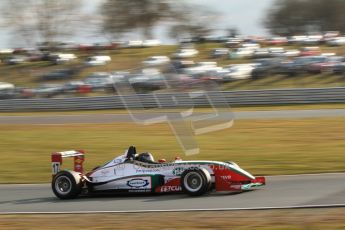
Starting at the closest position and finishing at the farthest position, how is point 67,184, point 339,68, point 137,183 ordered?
point 137,183 < point 67,184 < point 339,68

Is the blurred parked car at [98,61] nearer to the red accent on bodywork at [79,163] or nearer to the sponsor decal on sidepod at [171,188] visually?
the red accent on bodywork at [79,163]

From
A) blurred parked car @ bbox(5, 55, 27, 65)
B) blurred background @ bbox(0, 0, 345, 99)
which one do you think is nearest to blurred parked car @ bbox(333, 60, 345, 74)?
blurred background @ bbox(0, 0, 345, 99)

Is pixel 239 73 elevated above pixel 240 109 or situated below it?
above

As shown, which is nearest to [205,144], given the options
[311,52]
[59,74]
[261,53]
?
[311,52]

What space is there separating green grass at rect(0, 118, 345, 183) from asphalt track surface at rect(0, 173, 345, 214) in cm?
179

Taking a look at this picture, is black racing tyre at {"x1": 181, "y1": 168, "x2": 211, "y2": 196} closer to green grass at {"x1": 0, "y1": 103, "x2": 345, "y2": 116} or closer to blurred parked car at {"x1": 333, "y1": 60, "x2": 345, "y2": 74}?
green grass at {"x1": 0, "y1": 103, "x2": 345, "y2": 116}

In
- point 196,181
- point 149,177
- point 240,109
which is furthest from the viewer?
→ point 240,109

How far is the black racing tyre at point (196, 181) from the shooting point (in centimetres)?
1012

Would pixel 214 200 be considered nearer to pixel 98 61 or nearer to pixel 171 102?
pixel 171 102

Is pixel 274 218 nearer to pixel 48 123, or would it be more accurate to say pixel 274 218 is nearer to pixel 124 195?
pixel 124 195

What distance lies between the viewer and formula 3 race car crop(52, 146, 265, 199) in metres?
10.2

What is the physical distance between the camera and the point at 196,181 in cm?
1021

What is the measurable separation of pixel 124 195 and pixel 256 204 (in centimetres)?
276

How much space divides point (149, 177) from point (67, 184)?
146cm
